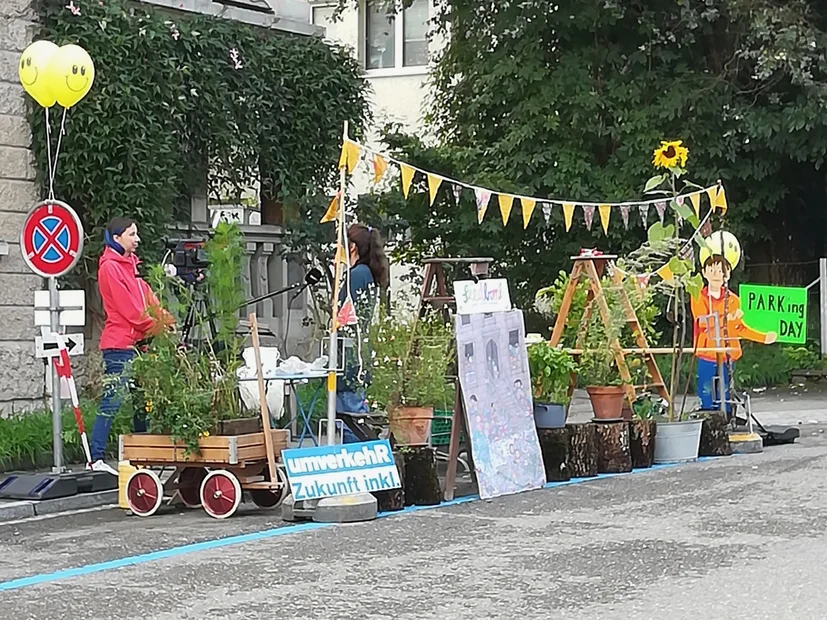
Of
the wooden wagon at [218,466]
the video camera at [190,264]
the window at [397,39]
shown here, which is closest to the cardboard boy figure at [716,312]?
the video camera at [190,264]

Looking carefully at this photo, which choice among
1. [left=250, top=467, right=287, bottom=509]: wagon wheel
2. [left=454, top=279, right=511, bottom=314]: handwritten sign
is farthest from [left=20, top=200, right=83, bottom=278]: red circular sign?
[left=454, top=279, right=511, bottom=314]: handwritten sign

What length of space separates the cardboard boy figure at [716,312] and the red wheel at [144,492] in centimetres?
523

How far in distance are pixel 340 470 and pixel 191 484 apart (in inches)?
52.6

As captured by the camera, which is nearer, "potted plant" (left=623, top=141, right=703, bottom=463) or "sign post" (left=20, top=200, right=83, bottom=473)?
"sign post" (left=20, top=200, right=83, bottom=473)

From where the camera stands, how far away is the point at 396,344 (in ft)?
35.8

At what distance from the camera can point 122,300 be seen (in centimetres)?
1110

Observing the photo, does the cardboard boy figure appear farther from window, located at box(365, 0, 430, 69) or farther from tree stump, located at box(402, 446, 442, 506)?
window, located at box(365, 0, 430, 69)

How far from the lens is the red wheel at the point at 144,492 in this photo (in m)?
10.1

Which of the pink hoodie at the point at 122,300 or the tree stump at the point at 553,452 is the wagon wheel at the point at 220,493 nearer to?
the pink hoodie at the point at 122,300

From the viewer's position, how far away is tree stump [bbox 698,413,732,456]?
42.2ft

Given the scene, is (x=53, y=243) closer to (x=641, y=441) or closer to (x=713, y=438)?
(x=641, y=441)

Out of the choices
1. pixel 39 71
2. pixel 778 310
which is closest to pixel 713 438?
pixel 778 310

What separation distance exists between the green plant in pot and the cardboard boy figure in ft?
10.3

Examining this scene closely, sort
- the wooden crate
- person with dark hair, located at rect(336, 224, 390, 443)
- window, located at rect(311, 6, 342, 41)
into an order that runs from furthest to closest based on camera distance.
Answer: window, located at rect(311, 6, 342, 41) < person with dark hair, located at rect(336, 224, 390, 443) < the wooden crate
